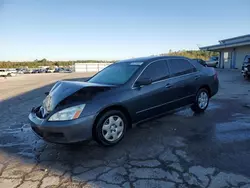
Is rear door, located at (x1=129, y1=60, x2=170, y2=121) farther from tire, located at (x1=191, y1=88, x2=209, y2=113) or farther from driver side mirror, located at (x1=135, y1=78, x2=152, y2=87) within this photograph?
tire, located at (x1=191, y1=88, x2=209, y2=113)

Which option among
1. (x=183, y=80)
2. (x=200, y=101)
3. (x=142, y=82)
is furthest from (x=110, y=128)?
(x=200, y=101)

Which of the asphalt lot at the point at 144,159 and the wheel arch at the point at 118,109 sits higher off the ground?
the wheel arch at the point at 118,109

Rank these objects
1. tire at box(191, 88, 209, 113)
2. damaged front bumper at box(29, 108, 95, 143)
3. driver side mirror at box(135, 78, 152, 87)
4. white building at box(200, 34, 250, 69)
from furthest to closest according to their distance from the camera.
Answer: white building at box(200, 34, 250, 69), tire at box(191, 88, 209, 113), driver side mirror at box(135, 78, 152, 87), damaged front bumper at box(29, 108, 95, 143)

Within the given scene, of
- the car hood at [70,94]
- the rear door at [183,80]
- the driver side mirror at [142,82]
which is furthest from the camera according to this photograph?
the rear door at [183,80]

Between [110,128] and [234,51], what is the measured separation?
81.2ft

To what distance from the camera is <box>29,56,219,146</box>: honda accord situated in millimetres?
3447

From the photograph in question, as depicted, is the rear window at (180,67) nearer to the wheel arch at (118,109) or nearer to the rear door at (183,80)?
the rear door at (183,80)

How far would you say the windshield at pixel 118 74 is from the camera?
441cm

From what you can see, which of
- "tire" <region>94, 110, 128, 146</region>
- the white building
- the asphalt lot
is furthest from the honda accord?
the white building

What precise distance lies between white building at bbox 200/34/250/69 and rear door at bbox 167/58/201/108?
60.4 feet

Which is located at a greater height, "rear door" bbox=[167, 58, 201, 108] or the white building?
the white building

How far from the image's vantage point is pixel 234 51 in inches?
958

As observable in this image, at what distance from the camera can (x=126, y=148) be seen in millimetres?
3855

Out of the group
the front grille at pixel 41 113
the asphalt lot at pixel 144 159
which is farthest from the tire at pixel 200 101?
the front grille at pixel 41 113
